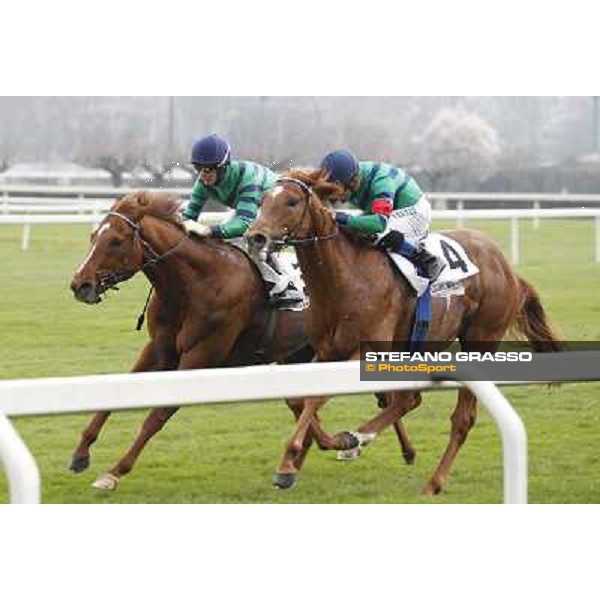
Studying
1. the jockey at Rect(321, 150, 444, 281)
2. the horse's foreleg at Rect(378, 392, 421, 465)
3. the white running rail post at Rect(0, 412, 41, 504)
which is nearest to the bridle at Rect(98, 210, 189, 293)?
the jockey at Rect(321, 150, 444, 281)

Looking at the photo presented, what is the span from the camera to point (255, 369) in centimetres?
314

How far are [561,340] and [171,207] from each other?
1.83 metres

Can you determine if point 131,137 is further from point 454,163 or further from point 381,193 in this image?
point 381,193

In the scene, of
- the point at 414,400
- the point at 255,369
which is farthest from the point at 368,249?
the point at 255,369

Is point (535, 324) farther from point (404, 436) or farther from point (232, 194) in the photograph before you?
point (232, 194)

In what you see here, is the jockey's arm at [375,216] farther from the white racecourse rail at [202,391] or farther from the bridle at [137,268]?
the white racecourse rail at [202,391]

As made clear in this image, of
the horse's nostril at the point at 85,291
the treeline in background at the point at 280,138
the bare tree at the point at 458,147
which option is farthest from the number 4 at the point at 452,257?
the bare tree at the point at 458,147

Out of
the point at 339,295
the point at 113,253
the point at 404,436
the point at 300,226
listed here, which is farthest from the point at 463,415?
the point at 113,253

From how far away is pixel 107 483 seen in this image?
588 centimetres

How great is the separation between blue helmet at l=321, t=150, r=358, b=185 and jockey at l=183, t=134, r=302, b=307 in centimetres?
50

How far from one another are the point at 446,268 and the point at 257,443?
128 centimetres

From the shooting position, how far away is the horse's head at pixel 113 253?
6141 mm

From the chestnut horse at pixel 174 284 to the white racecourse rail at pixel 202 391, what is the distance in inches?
119

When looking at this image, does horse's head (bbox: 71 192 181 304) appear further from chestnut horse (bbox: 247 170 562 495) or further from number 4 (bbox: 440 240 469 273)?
number 4 (bbox: 440 240 469 273)
